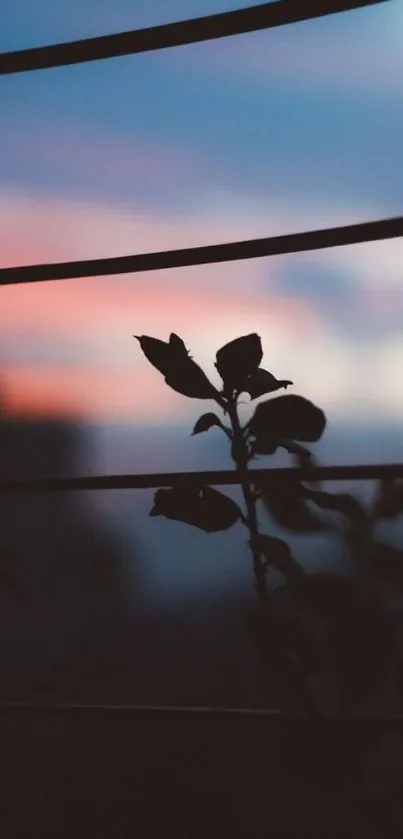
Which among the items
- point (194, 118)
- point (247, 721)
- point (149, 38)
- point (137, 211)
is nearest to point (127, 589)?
point (247, 721)

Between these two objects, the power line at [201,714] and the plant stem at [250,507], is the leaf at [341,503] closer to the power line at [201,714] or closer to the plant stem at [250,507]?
the plant stem at [250,507]

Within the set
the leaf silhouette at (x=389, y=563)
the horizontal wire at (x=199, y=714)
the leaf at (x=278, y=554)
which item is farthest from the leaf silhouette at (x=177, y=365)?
the horizontal wire at (x=199, y=714)

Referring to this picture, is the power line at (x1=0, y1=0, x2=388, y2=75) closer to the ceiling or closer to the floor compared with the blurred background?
closer to the ceiling

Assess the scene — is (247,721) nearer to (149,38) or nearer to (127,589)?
(127,589)

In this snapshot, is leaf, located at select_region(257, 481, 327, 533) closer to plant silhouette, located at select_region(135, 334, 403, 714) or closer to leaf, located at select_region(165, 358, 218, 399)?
plant silhouette, located at select_region(135, 334, 403, 714)

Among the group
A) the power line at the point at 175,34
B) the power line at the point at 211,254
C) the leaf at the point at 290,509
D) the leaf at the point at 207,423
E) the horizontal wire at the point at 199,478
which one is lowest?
the leaf at the point at 290,509

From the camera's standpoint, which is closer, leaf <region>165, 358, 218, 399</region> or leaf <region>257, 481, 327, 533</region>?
leaf <region>165, 358, 218, 399</region>

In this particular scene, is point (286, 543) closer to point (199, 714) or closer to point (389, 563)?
point (389, 563)

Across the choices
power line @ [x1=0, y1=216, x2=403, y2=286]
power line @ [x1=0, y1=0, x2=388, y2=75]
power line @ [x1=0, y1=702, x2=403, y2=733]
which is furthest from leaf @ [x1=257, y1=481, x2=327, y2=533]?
power line @ [x1=0, y1=0, x2=388, y2=75]
